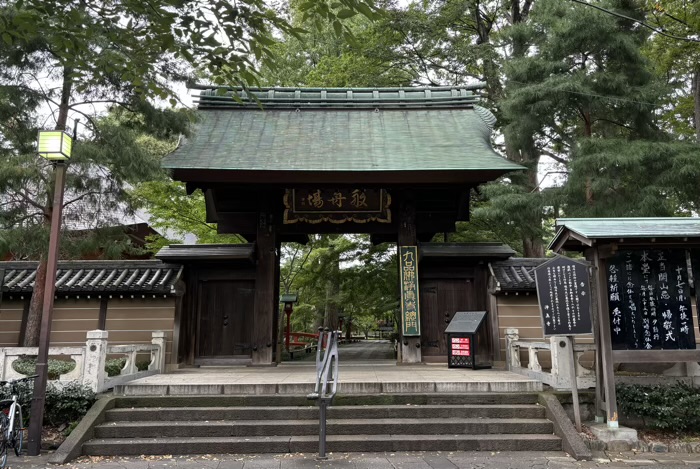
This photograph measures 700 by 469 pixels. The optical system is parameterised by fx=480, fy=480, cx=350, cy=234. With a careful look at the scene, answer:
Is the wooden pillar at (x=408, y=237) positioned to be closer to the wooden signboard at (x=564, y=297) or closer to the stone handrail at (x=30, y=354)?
the wooden signboard at (x=564, y=297)

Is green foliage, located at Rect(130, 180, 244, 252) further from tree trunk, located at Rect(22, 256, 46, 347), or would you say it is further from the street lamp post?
the street lamp post

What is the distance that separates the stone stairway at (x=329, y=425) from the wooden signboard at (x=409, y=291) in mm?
3385

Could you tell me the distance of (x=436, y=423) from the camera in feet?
21.8

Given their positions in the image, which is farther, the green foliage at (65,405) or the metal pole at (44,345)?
the green foliage at (65,405)

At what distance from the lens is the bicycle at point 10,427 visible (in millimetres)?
5454

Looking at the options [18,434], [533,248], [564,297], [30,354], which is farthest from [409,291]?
[18,434]

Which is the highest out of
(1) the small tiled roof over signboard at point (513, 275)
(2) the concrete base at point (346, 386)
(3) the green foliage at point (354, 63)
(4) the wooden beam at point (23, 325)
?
(3) the green foliage at point (354, 63)

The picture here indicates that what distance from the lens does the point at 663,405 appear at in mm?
6832

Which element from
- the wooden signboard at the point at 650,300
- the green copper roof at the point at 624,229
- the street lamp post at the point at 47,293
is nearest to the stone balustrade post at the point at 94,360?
the street lamp post at the point at 47,293

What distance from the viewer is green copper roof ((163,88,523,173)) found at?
9828 millimetres

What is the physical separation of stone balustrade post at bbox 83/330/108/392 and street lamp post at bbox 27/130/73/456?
30.7 inches

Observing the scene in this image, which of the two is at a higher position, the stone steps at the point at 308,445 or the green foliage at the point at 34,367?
the green foliage at the point at 34,367

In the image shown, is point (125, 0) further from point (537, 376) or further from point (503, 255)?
point (503, 255)

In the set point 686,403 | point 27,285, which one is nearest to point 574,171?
point 686,403
